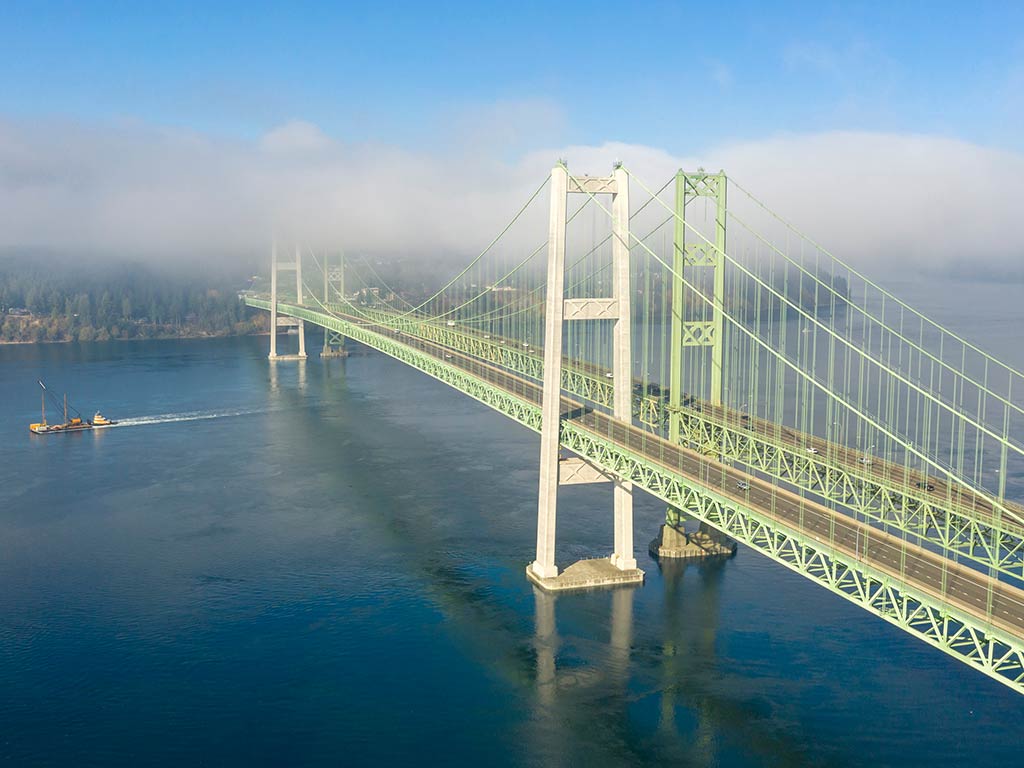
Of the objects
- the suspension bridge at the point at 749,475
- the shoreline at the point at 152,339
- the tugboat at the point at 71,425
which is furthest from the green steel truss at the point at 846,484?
the shoreline at the point at 152,339

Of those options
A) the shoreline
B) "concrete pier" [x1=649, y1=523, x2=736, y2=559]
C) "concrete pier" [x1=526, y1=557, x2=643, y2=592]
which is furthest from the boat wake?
the shoreline

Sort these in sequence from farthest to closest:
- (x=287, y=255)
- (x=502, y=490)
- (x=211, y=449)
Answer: (x=287, y=255) < (x=211, y=449) < (x=502, y=490)

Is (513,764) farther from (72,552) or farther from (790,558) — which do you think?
(72,552)

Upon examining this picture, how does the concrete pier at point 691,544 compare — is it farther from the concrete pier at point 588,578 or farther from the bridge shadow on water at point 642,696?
the bridge shadow on water at point 642,696

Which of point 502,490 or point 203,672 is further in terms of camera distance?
point 502,490

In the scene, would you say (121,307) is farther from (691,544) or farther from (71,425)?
(691,544)

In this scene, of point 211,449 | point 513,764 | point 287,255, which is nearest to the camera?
point 513,764

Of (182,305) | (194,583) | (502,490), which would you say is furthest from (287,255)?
(194,583)

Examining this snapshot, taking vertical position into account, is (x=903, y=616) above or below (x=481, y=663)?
above
